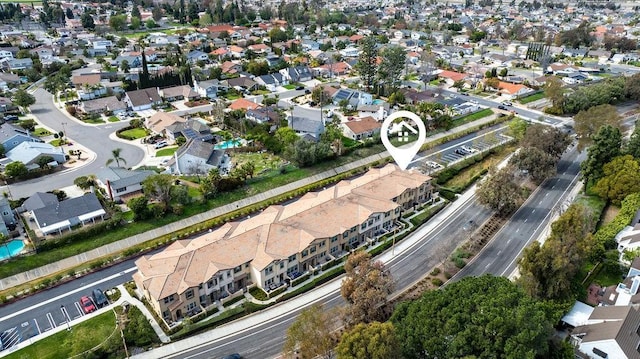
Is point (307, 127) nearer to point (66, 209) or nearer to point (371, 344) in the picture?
point (66, 209)

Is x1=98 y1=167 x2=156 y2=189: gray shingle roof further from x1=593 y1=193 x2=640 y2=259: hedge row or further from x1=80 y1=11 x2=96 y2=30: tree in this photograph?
x1=80 y1=11 x2=96 y2=30: tree

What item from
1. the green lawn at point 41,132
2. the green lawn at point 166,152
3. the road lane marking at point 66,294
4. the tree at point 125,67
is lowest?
the road lane marking at point 66,294

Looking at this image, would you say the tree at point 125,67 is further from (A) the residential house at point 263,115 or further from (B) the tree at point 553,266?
(B) the tree at point 553,266

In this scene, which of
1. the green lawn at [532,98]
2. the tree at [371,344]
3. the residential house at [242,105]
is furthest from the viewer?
the green lawn at [532,98]

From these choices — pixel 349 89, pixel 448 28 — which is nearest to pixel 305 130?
pixel 349 89

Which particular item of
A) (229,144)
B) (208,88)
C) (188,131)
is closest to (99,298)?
(229,144)

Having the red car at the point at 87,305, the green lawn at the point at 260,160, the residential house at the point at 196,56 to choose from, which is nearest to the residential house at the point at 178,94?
the green lawn at the point at 260,160

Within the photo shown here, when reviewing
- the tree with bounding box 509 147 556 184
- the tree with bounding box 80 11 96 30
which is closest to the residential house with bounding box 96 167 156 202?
the tree with bounding box 509 147 556 184
